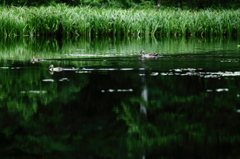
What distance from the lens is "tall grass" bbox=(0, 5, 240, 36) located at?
21047 mm

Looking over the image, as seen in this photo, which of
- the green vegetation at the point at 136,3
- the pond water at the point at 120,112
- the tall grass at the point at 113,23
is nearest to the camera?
the pond water at the point at 120,112

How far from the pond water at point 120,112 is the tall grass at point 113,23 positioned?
1225 centimetres

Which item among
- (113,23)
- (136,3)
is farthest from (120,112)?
(136,3)

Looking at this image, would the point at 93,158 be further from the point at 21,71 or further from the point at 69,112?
the point at 21,71

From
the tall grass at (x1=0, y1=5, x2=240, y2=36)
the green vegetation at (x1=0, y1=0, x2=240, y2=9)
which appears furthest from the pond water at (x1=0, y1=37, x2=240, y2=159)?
the green vegetation at (x1=0, y1=0, x2=240, y2=9)

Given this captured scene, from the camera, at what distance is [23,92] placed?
247 inches

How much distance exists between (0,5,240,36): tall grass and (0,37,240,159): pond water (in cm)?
1225

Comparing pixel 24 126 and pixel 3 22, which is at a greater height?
pixel 3 22

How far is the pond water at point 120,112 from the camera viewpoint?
383cm

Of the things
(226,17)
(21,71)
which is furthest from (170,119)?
(226,17)

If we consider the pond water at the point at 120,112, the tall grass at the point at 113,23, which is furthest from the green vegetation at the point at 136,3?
the pond water at the point at 120,112

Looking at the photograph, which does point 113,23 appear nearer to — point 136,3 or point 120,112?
point 136,3

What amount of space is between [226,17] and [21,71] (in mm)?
15367

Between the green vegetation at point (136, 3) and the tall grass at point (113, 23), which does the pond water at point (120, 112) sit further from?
the green vegetation at point (136, 3)
